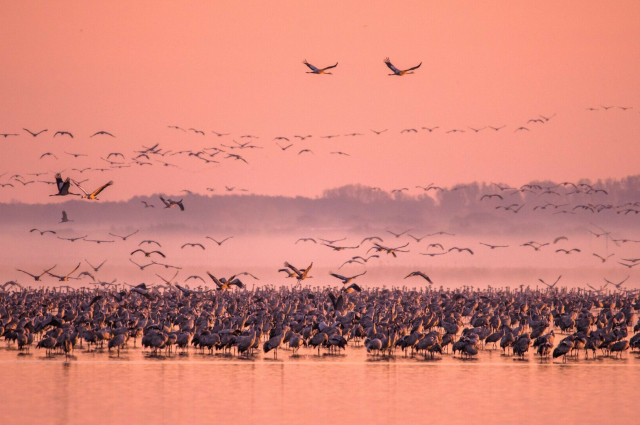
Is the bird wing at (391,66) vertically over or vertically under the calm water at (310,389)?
over

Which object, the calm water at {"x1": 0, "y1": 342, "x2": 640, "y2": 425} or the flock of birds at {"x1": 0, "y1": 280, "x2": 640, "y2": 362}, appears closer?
the calm water at {"x1": 0, "y1": 342, "x2": 640, "y2": 425}

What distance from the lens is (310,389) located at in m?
33.6

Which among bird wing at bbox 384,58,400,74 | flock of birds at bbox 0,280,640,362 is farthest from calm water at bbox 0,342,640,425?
bird wing at bbox 384,58,400,74

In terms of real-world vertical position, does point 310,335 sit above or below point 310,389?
above

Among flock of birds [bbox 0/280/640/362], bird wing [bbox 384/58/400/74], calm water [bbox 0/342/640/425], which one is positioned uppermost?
bird wing [bbox 384/58/400/74]

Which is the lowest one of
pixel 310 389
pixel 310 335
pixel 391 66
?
pixel 310 389

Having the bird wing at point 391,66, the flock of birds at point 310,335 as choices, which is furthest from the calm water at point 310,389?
the bird wing at point 391,66

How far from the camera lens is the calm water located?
28753 mm

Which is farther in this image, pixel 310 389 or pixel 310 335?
pixel 310 335

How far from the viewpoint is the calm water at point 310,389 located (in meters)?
28.8

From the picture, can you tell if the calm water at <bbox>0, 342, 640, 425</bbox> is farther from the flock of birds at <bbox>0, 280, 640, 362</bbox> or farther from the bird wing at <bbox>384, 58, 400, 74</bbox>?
the bird wing at <bbox>384, 58, 400, 74</bbox>

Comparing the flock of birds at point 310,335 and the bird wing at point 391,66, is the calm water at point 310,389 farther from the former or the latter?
the bird wing at point 391,66

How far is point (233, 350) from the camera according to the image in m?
45.9

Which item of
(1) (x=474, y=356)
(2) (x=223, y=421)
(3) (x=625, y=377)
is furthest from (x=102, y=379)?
(3) (x=625, y=377)
